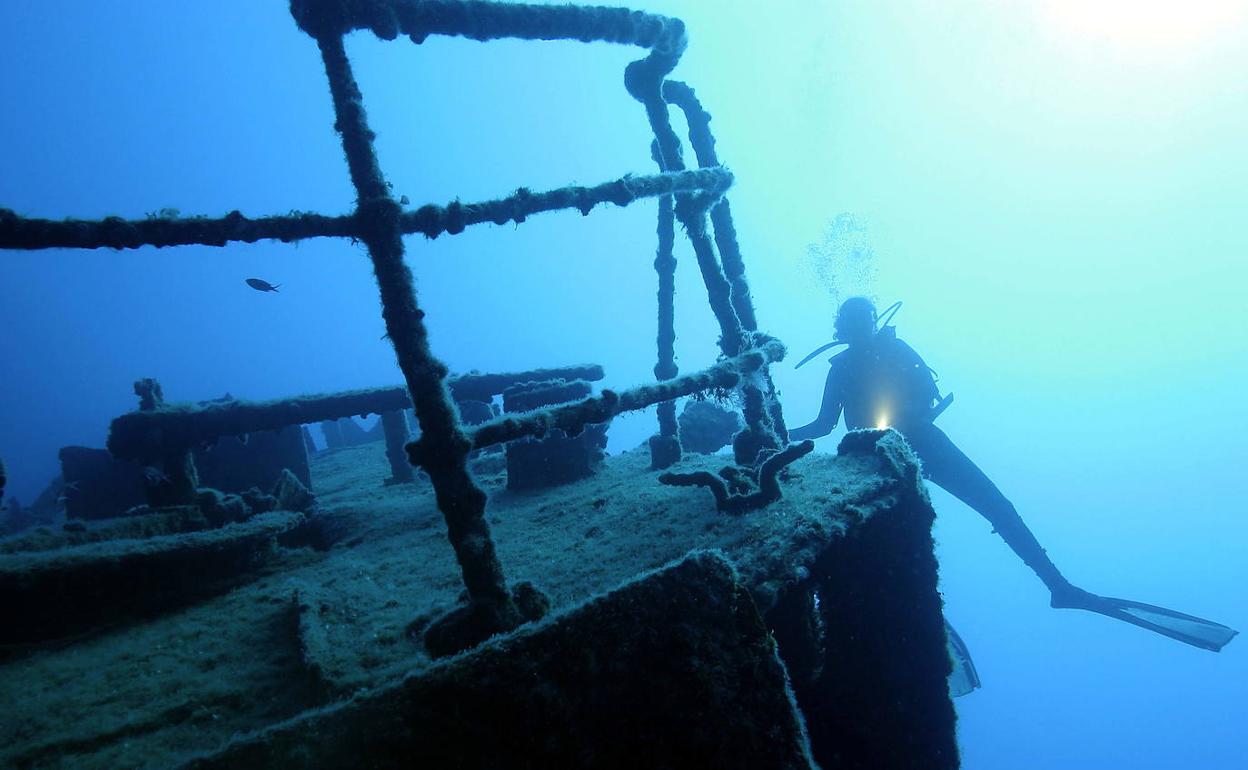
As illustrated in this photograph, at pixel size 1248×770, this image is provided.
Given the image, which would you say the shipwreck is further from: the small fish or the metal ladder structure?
the small fish

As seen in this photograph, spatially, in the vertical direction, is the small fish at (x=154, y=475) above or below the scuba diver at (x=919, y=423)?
above

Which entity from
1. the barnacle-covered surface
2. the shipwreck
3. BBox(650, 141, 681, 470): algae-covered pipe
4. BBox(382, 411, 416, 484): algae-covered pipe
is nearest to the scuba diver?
BBox(650, 141, 681, 470): algae-covered pipe

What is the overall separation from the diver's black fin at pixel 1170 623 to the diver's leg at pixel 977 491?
521 mm

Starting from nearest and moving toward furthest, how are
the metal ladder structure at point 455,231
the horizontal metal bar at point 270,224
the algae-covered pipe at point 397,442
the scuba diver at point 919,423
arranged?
the horizontal metal bar at point 270,224
the metal ladder structure at point 455,231
the algae-covered pipe at point 397,442
the scuba diver at point 919,423

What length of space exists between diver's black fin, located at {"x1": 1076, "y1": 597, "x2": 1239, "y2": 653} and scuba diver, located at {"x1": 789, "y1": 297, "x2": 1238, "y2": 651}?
0.06 ft

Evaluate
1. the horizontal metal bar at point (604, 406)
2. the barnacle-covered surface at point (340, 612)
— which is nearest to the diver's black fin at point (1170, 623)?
the barnacle-covered surface at point (340, 612)

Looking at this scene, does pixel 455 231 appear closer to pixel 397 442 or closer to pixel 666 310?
pixel 666 310

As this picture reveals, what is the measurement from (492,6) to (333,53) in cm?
97

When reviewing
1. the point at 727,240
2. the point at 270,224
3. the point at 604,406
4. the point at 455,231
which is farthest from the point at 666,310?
the point at 270,224

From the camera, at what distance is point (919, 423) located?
10.9 metres

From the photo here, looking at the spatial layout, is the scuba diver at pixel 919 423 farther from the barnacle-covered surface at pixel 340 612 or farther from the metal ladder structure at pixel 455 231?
the metal ladder structure at pixel 455 231

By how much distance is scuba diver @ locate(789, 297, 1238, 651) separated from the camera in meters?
10.8

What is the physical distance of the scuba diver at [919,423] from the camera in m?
10.8

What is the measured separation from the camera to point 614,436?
146 m
